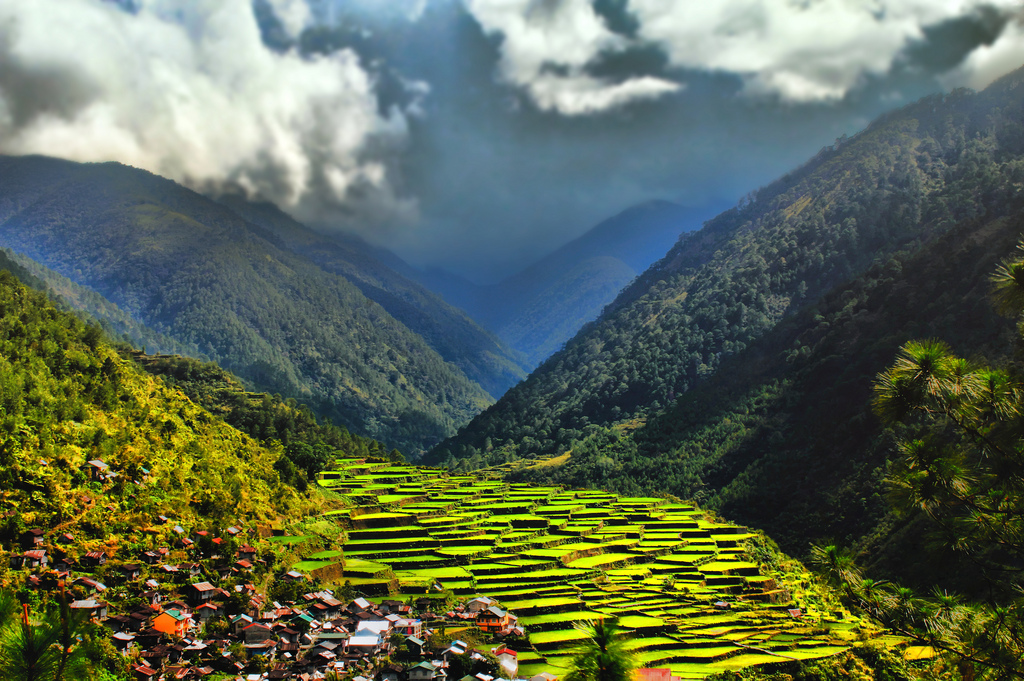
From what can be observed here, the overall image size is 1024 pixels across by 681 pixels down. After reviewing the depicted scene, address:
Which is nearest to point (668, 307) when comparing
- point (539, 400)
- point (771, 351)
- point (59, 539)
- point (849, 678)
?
point (539, 400)

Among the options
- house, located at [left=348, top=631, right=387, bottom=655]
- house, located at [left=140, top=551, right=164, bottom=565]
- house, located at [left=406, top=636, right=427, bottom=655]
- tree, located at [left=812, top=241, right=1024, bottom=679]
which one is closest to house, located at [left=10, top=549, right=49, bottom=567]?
house, located at [left=140, top=551, right=164, bottom=565]

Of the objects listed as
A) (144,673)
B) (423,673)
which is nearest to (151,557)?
(144,673)

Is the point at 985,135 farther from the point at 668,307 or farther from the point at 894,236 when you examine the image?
the point at 668,307

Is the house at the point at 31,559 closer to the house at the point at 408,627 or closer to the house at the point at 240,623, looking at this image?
the house at the point at 240,623

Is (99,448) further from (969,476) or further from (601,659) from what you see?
(969,476)

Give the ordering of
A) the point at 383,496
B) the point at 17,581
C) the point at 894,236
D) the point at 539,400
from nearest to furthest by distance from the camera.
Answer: the point at 17,581 → the point at 383,496 → the point at 894,236 → the point at 539,400
